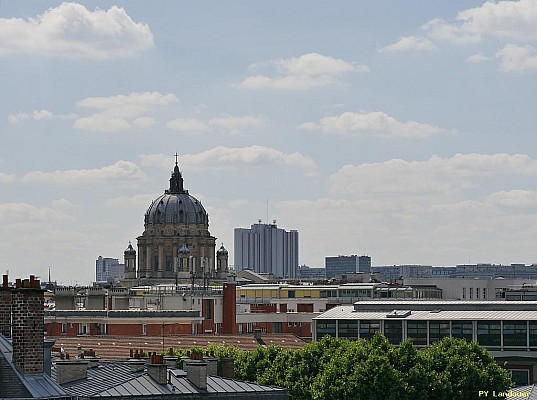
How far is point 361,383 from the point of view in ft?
234

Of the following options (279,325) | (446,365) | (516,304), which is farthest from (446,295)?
(446,365)

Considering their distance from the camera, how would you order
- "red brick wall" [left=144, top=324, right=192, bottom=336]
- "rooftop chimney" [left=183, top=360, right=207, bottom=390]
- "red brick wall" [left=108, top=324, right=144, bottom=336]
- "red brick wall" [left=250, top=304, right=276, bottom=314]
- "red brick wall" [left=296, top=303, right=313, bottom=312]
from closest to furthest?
1. "rooftop chimney" [left=183, top=360, right=207, bottom=390]
2. "red brick wall" [left=144, top=324, right=192, bottom=336]
3. "red brick wall" [left=108, top=324, right=144, bottom=336]
4. "red brick wall" [left=250, top=304, right=276, bottom=314]
5. "red brick wall" [left=296, top=303, right=313, bottom=312]

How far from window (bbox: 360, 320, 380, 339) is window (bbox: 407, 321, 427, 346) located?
2219mm

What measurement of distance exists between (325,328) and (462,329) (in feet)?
33.1

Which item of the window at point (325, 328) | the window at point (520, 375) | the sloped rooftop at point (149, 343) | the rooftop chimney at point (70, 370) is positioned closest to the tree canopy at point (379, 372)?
the window at point (520, 375)

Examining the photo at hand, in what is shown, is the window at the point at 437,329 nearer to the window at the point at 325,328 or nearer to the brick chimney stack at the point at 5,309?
the window at the point at 325,328

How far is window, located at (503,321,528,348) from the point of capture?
102m

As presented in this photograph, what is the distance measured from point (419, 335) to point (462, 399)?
30953 millimetres

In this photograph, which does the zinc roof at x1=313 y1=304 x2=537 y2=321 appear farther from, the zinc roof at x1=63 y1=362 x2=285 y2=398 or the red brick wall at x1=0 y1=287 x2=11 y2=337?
the red brick wall at x1=0 y1=287 x2=11 y2=337

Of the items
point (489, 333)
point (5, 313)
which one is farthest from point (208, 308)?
point (5, 313)

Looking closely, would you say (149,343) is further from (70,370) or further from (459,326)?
(70,370)

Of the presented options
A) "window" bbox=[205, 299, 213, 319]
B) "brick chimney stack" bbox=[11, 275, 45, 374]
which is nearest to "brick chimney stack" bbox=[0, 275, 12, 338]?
"brick chimney stack" bbox=[11, 275, 45, 374]

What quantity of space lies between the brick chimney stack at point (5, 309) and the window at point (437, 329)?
6556cm

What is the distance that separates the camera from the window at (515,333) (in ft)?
334
